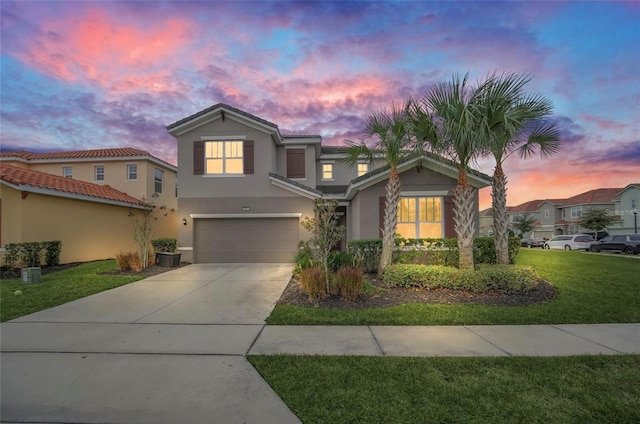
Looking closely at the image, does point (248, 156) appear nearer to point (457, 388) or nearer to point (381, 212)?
point (381, 212)

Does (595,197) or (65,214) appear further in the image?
(595,197)

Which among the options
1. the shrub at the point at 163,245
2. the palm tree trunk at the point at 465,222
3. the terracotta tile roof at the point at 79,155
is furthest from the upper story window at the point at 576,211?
the terracotta tile roof at the point at 79,155

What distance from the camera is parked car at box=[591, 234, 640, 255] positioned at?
23.6 m

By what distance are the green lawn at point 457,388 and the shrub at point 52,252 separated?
41.7ft

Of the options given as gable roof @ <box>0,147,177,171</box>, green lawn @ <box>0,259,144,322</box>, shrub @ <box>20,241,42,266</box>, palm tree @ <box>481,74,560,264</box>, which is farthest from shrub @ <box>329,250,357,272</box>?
gable roof @ <box>0,147,177,171</box>

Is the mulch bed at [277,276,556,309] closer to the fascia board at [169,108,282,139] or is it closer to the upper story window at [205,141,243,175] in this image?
the upper story window at [205,141,243,175]

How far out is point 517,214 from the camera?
5816 centimetres

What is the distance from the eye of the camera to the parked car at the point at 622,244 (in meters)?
23.6

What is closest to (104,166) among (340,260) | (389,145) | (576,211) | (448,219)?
(340,260)

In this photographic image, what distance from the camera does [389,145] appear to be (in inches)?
352

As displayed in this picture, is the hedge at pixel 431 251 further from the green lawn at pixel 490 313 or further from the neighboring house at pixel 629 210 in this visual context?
the neighboring house at pixel 629 210

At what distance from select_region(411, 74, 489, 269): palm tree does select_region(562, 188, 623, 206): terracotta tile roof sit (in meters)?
49.7

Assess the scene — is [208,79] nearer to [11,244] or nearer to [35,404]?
[11,244]

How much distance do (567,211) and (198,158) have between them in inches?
2142
